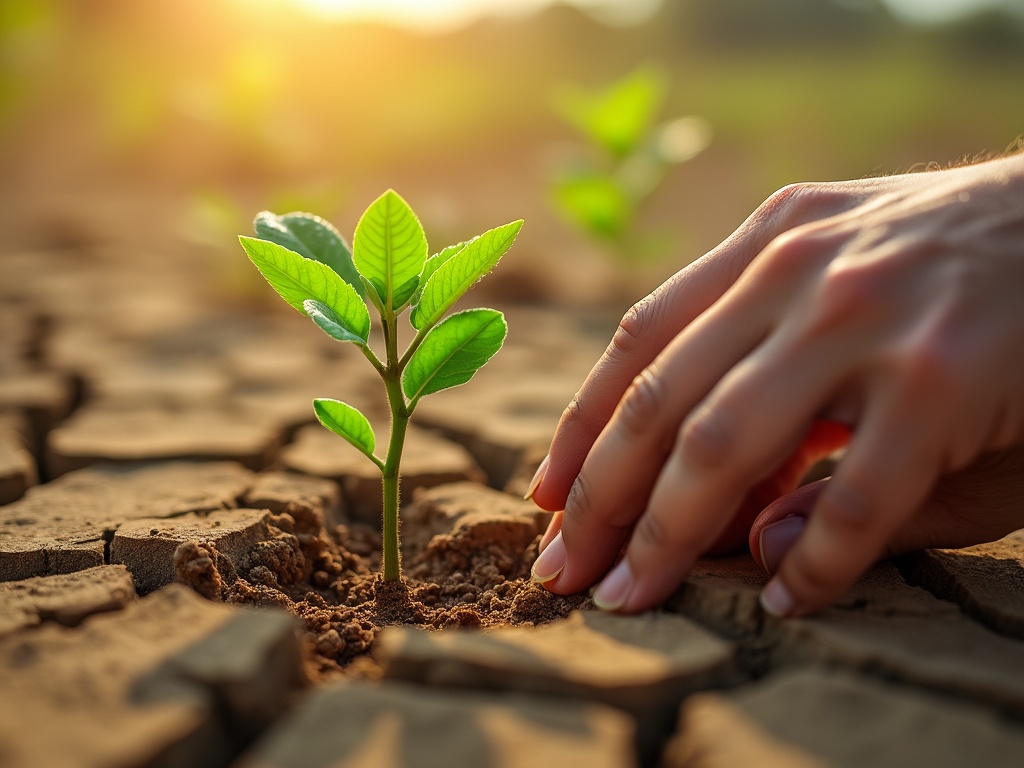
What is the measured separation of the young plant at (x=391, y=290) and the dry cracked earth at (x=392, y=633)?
0.95 feet

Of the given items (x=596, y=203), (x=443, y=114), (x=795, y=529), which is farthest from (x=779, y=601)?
(x=443, y=114)

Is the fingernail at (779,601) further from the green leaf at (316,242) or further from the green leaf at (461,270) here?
the green leaf at (316,242)

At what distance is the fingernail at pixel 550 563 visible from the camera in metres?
1.30

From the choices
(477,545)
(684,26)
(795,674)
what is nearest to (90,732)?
(795,674)

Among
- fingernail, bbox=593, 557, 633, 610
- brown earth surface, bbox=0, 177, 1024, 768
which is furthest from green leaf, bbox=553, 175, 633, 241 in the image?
fingernail, bbox=593, 557, 633, 610

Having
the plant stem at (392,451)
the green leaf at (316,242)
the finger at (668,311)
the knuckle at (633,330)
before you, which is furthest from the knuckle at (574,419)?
the green leaf at (316,242)

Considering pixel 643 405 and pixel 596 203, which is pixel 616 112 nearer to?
pixel 596 203

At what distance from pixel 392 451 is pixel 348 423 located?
0.27 feet

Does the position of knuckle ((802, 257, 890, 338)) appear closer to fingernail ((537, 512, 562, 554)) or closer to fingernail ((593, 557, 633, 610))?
fingernail ((593, 557, 633, 610))

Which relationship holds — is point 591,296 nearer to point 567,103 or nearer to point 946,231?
point 567,103

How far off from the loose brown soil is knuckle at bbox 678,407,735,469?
40 cm

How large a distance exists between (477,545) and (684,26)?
14.1 m

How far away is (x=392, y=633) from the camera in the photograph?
1004mm

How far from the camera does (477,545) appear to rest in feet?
5.26
